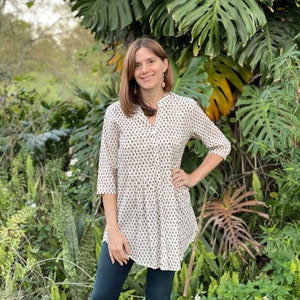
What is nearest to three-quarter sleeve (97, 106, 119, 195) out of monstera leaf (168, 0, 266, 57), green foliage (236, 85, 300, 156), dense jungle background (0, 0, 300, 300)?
dense jungle background (0, 0, 300, 300)

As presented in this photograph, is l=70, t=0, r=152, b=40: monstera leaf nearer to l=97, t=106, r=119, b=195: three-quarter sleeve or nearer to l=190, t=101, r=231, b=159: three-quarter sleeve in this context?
l=190, t=101, r=231, b=159: three-quarter sleeve

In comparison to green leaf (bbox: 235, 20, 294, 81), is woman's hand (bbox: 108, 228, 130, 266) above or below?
below

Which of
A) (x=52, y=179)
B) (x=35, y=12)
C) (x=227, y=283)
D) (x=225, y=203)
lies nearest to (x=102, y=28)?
(x=52, y=179)

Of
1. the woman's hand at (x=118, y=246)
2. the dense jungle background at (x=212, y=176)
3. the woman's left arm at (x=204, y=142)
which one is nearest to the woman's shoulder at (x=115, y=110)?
the woman's left arm at (x=204, y=142)

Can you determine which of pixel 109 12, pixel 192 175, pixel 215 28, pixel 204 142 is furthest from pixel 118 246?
pixel 109 12

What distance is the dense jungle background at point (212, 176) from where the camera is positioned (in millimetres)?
3020

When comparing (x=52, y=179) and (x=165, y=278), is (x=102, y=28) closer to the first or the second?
(x=52, y=179)

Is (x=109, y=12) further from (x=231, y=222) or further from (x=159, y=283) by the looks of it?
(x=159, y=283)

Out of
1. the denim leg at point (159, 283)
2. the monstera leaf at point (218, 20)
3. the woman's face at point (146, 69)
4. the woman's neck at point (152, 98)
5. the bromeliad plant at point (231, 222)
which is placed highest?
the monstera leaf at point (218, 20)

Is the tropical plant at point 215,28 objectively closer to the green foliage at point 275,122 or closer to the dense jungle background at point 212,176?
the dense jungle background at point 212,176

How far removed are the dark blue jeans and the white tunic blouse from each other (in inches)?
3.1

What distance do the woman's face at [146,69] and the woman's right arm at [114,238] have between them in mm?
408

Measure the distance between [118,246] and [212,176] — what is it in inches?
70.1

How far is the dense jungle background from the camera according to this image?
119 inches
